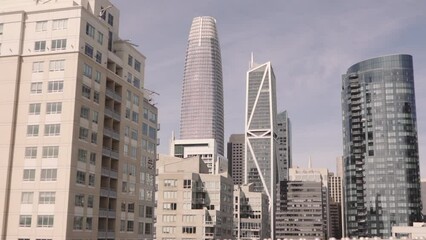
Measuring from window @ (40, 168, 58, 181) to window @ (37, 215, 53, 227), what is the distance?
253 inches

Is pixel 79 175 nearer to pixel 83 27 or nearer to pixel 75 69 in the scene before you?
pixel 75 69

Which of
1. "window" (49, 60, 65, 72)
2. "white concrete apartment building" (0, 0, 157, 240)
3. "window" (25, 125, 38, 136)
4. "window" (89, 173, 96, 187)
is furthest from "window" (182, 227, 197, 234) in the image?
"window" (49, 60, 65, 72)

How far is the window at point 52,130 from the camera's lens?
95.3 m

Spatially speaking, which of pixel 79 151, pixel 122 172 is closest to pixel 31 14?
pixel 79 151

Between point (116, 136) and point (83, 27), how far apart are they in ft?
76.8

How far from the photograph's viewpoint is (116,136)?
11069cm

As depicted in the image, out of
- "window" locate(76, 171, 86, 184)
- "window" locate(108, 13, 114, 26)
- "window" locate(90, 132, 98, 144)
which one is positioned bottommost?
"window" locate(76, 171, 86, 184)

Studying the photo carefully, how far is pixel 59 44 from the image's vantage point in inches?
3900

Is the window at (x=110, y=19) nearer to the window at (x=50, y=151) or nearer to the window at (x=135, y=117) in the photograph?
the window at (x=135, y=117)

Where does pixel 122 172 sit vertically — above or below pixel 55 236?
above

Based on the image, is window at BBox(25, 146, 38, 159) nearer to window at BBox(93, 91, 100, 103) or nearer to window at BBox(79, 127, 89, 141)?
window at BBox(79, 127, 89, 141)

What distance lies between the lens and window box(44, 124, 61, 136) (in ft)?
313

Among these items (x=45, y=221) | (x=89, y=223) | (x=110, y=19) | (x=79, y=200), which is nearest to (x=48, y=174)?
(x=79, y=200)

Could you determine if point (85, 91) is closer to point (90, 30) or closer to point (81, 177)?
point (90, 30)
